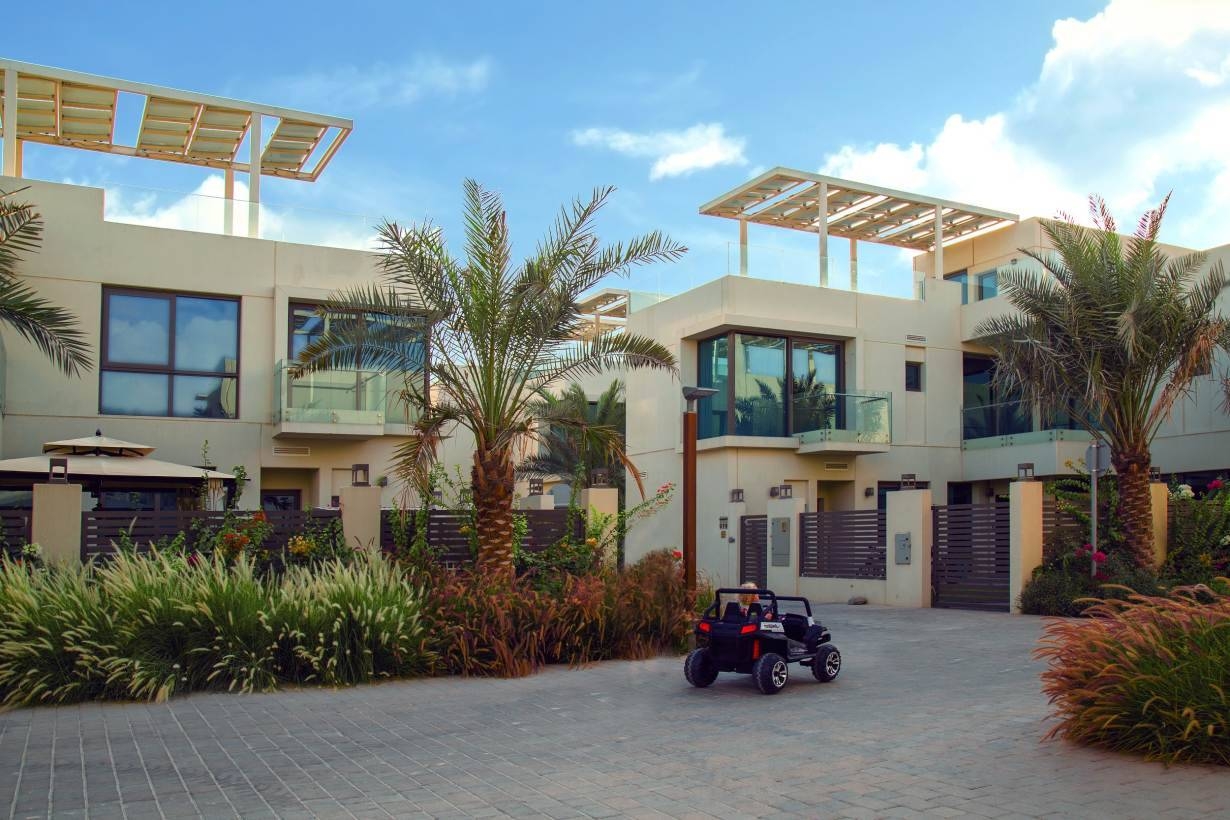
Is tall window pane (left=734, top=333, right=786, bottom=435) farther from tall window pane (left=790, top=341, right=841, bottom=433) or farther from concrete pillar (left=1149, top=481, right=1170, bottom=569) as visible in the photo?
concrete pillar (left=1149, top=481, right=1170, bottom=569)

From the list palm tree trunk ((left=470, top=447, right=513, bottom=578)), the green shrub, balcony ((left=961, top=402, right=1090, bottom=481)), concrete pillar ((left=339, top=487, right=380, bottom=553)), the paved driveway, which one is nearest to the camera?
the paved driveway

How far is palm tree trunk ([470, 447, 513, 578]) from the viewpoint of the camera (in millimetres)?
13461

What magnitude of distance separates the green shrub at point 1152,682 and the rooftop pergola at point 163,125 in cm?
1977

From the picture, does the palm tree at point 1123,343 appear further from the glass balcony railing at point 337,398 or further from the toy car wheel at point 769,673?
the glass balcony railing at point 337,398

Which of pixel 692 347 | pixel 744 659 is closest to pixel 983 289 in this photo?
pixel 692 347

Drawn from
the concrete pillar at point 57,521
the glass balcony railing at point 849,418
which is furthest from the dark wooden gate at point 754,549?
the concrete pillar at point 57,521

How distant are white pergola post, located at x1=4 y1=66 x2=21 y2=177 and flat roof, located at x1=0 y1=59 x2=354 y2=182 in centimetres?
4

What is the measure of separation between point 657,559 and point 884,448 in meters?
15.1

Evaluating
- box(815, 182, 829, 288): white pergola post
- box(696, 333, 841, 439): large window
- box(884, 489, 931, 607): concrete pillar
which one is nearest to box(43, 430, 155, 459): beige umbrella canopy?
box(884, 489, 931, 607): concrete pillar

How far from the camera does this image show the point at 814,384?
1114 inches

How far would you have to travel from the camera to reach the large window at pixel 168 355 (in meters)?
22.0

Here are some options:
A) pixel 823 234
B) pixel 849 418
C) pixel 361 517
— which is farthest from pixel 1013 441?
pixel 361 517

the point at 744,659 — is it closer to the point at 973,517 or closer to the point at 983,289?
the point at 973,517

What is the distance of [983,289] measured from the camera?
30531 mm
